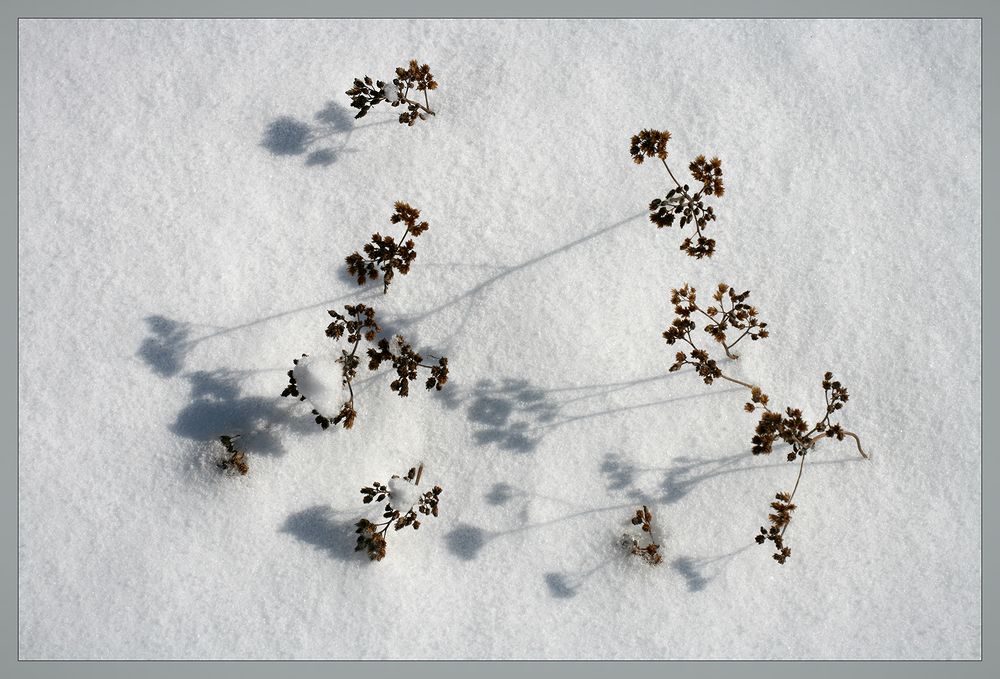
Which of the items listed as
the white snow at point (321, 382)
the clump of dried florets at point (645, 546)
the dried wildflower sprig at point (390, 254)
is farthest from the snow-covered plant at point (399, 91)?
the clump of dried florets at point (645, 546)

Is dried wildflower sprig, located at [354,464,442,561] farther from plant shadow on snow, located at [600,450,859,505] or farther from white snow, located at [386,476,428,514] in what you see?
plant shadow on snow, located at [600,450,859,505]

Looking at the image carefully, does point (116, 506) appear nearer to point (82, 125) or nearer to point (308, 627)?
point (308, 627)

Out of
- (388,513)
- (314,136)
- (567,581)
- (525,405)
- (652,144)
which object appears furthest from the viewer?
(314,136)

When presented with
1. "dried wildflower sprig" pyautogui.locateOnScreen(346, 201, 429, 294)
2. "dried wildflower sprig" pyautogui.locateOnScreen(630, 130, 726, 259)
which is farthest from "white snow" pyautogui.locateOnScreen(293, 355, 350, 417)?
"dried wildflower sprig" pyautogui.locateOnScreen(630, 130, 726, 259)

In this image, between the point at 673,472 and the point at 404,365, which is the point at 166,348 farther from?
the point at 673,472

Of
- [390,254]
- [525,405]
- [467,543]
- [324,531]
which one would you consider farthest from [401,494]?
[390,254]

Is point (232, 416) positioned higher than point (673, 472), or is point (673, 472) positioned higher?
point (232, 416)

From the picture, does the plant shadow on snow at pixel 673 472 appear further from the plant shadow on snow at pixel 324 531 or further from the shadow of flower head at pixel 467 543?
the plant shadow on snow at pixel 324 531

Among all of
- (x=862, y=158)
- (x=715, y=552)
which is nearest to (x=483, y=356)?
(x=715, y=552)
